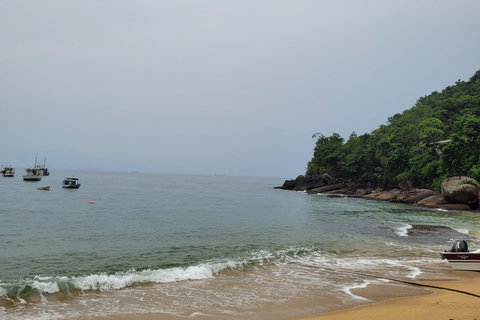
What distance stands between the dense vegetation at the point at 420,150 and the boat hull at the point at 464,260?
108 ft

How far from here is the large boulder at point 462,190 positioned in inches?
1393

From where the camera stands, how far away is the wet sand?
6973mm

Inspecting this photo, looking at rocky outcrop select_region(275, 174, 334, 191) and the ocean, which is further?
rocky outcrop select_region(275, 174, 334, 191)

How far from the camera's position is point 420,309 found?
292 inches

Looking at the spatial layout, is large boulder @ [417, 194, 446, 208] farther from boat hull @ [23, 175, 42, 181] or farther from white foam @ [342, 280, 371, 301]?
boat hull @ [23, 175, 42, 181]

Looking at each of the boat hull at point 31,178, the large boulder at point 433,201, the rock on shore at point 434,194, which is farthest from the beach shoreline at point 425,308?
the boat hull at point 31,178

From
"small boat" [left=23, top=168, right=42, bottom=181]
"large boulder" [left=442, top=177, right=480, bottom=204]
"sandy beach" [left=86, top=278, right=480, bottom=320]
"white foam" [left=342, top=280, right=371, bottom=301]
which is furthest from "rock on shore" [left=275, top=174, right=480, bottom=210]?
"small boat" [left=23, top=168, right=42, bottom=181]

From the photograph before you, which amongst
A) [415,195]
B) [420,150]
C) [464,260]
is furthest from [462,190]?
[464,260]

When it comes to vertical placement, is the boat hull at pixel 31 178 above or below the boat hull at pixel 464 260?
below

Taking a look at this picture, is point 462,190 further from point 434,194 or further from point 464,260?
point 464,260

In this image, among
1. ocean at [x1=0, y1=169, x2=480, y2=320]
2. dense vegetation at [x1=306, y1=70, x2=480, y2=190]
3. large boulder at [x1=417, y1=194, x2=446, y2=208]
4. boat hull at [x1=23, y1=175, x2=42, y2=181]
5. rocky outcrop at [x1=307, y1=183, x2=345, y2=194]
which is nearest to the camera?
ocean at [x1=0, y1=169, x2=480, y2=320]

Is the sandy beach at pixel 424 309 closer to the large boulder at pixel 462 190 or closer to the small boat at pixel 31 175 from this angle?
the large boulder at pixel 462 190

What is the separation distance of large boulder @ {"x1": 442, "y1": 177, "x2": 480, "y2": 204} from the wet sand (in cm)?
3236

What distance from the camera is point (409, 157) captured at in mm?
55250
